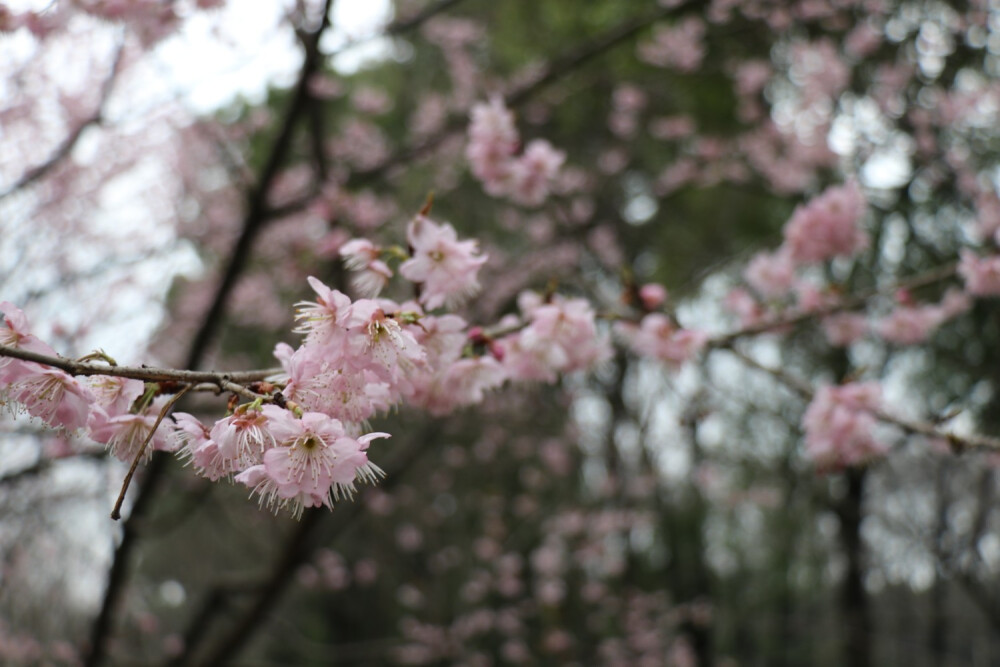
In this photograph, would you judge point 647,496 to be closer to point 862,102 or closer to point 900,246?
point 900,246

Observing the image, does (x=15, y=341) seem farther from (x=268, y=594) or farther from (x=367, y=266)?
(x=268, y=594)

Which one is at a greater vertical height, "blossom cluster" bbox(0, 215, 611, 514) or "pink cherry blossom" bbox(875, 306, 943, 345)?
"pink cherry blossom" bbox(875, 306, 943, 345)

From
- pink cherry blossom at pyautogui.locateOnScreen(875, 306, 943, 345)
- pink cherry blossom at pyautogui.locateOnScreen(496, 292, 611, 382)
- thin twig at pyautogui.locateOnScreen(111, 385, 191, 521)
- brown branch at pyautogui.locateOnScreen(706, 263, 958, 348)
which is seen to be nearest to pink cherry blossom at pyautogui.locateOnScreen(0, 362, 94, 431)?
thin twig at pyautogui.locateOnScreen(111, 385, 191, 521)

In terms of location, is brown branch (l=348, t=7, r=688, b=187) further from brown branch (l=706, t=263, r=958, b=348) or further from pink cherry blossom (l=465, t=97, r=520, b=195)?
brown branch (l=706, t=263, r=958, b=348)

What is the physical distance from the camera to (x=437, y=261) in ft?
4.35

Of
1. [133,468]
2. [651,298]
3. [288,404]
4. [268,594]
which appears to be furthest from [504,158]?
[268,594]

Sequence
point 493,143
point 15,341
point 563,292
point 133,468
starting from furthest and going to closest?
point 563,292 → point 493,143 → point 15,341 → point 133,468

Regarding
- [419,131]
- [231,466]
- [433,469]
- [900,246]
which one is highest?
[419,131]

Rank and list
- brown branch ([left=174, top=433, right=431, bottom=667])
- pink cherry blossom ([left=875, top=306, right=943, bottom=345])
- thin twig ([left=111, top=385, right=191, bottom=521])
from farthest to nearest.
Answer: brown branch ([left=174, top=433, right=431, bottom=667]) < pink cherry blossom ([left=875, top=306, right=943, bottom=345]) < thin twig ([left=111, top=385, right=191, bottom=521])

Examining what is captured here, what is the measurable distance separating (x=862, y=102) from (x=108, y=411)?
6.05 metres

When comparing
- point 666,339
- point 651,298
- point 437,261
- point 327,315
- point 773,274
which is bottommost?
point 327,315

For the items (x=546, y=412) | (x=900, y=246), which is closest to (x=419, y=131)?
(x=546, y=412)

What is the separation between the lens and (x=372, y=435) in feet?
2.80

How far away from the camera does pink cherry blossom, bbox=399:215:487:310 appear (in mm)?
1296
